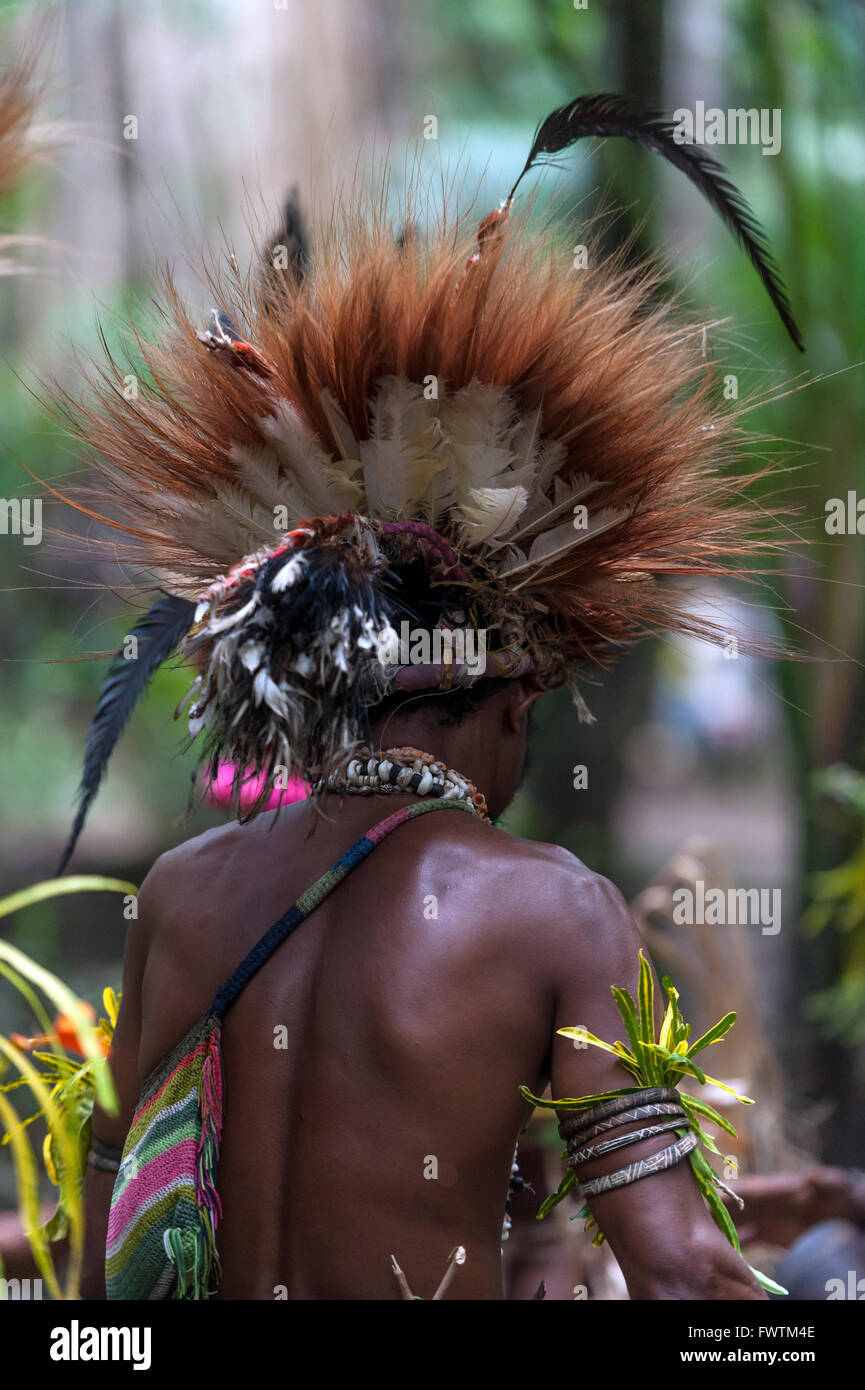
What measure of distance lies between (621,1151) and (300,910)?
0.51m

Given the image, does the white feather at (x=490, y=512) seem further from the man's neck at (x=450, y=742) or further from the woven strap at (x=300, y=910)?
the woven strap at (x=300, y=910)

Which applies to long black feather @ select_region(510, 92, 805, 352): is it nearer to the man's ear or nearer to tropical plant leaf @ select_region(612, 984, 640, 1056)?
the man's ear

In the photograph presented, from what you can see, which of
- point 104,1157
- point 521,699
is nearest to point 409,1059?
point 521,699

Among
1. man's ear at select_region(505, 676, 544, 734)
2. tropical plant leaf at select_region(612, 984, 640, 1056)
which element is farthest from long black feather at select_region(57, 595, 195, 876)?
tropical plant leaf at select_region(612, 984, 640, 1056)

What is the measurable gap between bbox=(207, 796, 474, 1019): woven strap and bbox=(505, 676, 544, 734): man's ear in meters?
0.27

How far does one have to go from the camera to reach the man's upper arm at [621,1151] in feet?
4.25

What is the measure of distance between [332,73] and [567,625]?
4325 millimetres

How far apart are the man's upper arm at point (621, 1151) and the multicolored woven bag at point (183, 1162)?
29 centimetres

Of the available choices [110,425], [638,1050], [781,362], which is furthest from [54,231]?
[638,1050]

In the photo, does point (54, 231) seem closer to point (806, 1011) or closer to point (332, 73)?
point (332, 73)

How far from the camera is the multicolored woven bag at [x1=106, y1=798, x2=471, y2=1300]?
147 centimetres

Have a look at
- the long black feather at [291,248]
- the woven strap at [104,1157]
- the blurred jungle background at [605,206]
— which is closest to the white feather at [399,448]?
the long black feather at [291,248]

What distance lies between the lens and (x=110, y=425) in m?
1.85

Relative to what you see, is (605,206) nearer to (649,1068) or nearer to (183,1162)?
(649,1068)
